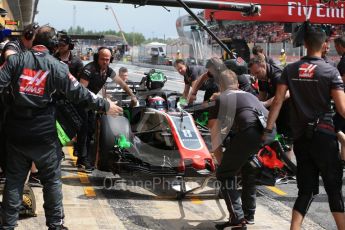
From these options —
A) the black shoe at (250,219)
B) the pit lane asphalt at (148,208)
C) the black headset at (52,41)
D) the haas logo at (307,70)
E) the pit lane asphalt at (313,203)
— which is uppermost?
the black headset at (52,41)

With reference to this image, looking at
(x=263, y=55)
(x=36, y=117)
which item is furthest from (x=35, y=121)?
(x=263, y=55)

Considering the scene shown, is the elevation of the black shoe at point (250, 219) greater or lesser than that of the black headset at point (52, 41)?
lesser

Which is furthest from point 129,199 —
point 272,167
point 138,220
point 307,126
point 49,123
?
point 307,126

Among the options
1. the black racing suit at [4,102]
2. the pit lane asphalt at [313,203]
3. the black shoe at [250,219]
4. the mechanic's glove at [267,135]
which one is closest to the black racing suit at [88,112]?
the black racing suit at [4,102]

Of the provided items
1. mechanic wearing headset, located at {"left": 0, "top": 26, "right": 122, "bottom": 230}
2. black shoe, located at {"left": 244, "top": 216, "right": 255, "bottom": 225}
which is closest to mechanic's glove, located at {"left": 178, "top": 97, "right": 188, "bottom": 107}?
black shoe, located at {"left": 244, "top": 216, "right": 255, "bottom": 225}

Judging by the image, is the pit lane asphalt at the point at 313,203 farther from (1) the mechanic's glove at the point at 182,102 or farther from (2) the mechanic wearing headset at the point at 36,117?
(2) the mechanic wearing headset at the point at 36,117

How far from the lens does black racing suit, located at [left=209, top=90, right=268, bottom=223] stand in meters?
5.00

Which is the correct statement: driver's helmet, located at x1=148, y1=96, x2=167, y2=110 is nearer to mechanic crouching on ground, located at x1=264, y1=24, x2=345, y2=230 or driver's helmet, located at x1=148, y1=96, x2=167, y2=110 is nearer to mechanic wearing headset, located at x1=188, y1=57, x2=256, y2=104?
mechanic wearing headset, located at x1=188, y1=57, x2=256, y2=104

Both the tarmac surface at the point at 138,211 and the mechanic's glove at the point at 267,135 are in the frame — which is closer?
the mechanic's glove at the point at 267,135

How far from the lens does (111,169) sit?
21.0 feet

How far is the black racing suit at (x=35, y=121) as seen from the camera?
171 inches

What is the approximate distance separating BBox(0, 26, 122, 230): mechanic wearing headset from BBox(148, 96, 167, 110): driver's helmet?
288cm

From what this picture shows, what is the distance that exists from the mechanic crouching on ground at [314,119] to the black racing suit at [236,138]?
448 millimetres

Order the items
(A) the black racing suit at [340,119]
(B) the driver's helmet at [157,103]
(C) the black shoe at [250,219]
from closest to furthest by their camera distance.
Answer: (C) the black shoe at [250,219], (A) the black racing suit at [340,119], (B) the driver's helmet at [157,103]
